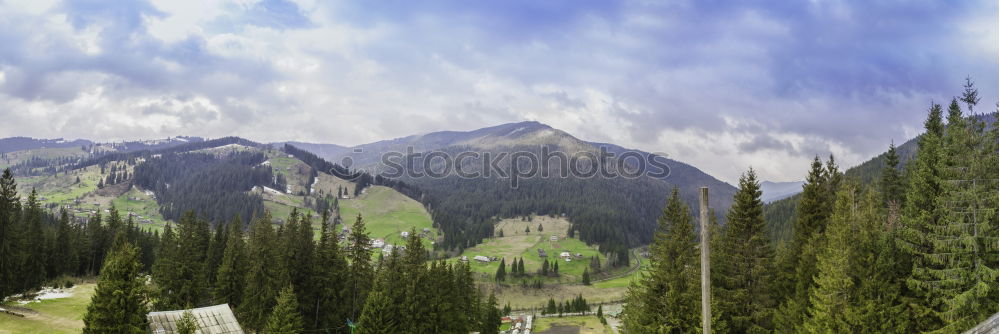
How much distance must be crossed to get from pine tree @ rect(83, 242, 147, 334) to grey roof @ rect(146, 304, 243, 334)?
1163 millimetres

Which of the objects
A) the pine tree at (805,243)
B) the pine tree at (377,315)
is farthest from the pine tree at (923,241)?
the pine tree at (377,315)

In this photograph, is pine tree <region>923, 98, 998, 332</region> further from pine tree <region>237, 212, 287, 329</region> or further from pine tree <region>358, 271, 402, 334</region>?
pine tree <region>237, 212, 287, 329</region>

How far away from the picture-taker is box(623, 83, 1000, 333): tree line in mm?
28172

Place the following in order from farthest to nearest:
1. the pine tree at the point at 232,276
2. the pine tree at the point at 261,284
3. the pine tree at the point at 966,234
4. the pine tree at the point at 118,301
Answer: the pine tree at the point at 232,276
the pine tree at the point at 261,284
the pine tree at the point at 118,301
the pine tree at the point at 966,234

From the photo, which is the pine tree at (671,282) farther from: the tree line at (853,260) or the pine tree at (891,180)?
the pine tree at (891,180)

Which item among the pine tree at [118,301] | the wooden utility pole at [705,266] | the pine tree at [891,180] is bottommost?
the pine tree at [118,301]

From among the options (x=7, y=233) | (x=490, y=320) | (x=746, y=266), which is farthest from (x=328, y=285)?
(x=746, y=266)

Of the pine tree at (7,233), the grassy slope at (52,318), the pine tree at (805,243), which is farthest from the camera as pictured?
the pine tree at (7,233)

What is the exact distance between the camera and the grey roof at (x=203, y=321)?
3903 centimetres

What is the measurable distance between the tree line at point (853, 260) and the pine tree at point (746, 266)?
9cm

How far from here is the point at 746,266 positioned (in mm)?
38375

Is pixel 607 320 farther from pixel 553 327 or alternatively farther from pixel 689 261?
pixel 689 261

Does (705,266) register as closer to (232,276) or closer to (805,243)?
(805,243)

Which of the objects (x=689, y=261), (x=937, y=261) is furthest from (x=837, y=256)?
(x=689, y=261)
